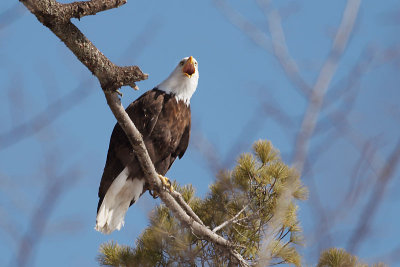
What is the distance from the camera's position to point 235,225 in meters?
4.01

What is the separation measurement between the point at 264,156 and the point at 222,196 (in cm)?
40

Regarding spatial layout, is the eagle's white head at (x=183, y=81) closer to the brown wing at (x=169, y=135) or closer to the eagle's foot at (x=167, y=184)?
the brown wing at (x=169, y=135)

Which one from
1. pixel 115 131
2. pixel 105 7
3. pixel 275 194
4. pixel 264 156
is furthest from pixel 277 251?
pixel 105 7

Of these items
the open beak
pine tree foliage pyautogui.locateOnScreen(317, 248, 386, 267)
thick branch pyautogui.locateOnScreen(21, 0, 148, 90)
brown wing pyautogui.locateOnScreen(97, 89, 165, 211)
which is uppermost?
the open beak

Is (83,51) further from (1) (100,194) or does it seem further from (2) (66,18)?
(1) (100,194)

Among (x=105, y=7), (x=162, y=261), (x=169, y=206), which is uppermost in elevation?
(x=105, y=7)

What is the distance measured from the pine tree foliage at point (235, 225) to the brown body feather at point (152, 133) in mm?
483

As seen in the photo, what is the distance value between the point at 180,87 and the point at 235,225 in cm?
125

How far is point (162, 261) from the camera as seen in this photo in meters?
3.90

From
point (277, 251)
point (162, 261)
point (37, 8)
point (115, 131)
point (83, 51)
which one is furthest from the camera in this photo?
point (115, 131)

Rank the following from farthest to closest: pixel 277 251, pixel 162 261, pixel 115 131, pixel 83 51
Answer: pixel 115 131
pixel 162 261
pixel 277 251
pixel 83 51

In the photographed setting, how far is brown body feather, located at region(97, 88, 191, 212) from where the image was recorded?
4.27 m

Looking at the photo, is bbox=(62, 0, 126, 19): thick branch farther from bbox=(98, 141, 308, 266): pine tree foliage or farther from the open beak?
the open beak

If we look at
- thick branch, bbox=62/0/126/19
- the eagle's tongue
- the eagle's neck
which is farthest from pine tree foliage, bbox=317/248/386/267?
the eagle's tongue
